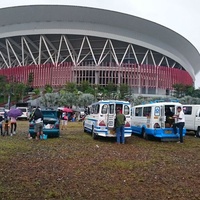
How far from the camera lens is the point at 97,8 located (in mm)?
63188

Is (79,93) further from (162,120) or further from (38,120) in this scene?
(162,120)

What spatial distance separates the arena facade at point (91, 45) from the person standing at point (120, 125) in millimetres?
50326

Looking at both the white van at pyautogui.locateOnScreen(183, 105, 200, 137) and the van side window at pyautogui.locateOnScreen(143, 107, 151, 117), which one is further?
the white van at pyautogui.locateOnScreen(183, 105, 200, 137)

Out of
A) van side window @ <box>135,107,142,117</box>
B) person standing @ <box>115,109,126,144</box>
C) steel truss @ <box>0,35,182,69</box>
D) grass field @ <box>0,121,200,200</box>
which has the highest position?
steel truss @ <box>0,35,182,69</box>

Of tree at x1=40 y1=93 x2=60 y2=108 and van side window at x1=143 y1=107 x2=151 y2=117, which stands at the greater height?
tree at x1=40 y1=93 x2=60 y2=108

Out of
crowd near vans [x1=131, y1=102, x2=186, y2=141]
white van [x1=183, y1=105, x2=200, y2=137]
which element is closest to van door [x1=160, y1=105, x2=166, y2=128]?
crowd near vans [x1=131, y1=102, x2=186, y2=141]

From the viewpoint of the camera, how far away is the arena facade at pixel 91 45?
2601 inches

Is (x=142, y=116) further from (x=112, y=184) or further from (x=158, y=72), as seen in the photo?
(x=158, y=72)

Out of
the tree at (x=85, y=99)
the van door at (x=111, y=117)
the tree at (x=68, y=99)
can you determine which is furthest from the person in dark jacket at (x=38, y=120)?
the tree at (x=68, y=99)

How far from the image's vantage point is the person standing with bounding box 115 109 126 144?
49.8 feet

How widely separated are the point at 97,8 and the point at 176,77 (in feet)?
73.5

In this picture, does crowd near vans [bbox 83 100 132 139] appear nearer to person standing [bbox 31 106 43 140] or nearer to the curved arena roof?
person standing [bbox 31 106 43 140]

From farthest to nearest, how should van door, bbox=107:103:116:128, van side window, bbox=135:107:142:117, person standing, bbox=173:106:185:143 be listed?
van side window, bbox=135:107:142:117
van door, bbox=107:103:116:128
person standing, bbox=173:106:185:143

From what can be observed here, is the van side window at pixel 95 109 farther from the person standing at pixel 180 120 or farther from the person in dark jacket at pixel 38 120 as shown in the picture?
the person standing at pixel 180 120
